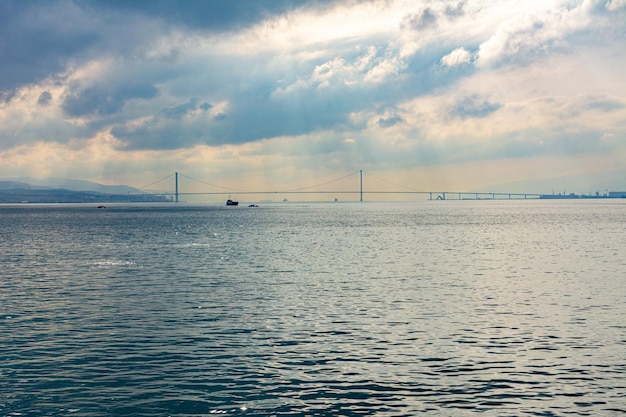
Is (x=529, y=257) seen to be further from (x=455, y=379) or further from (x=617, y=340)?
(x=455, y=379)

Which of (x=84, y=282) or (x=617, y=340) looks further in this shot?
(x=84, y=282)

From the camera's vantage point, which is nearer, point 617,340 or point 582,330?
point 617,340

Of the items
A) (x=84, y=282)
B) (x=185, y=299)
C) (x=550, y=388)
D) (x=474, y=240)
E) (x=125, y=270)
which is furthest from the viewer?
(x=474, y=240)

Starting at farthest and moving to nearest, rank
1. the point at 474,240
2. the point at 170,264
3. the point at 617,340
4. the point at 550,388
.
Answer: the point at 474,240 < the point at 170,264 < the point at 617,340 < the point at 550,388

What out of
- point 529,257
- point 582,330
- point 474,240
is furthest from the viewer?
point 474,240

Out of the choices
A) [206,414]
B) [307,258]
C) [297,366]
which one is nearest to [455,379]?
[297,366]

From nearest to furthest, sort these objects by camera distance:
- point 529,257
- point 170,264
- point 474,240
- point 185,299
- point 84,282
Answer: point 185,299 → point 84,282 → point 170,264 → point 529,257 → point 474,240

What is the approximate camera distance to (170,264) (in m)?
61.9

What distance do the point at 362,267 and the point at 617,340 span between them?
31.7 m

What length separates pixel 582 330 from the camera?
2948 centimetres

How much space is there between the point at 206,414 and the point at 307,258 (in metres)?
49.8

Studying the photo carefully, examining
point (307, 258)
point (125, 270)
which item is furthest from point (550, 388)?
point (307, 258)

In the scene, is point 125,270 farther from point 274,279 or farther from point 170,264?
point 274,279

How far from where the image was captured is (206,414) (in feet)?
60.3
